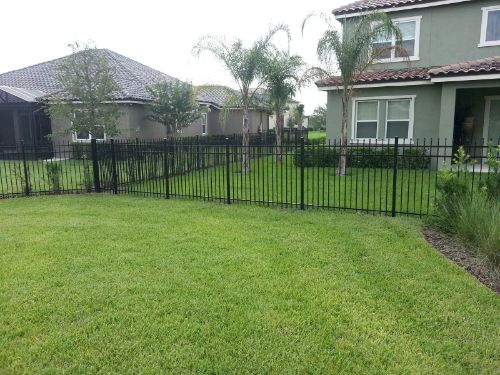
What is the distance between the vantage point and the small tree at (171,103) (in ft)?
65.4

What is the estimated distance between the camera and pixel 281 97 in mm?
16359

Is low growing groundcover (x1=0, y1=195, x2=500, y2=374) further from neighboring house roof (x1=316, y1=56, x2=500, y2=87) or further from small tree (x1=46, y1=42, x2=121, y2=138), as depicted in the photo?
small tree (x1=46, y1=42, x2=121, y2=138)

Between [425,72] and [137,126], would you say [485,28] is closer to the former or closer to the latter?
[425,72]

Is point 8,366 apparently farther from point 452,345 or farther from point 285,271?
point 452,345

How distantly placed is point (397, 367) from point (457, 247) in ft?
11.4

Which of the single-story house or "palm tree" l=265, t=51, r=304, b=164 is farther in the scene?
the single-story house

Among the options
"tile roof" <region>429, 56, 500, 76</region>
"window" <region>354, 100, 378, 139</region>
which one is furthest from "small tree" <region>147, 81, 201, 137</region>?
"tile roof" <region>429, 56, 500, 76</region>

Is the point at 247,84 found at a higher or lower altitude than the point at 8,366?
higher

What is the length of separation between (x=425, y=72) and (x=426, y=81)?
0.50 m

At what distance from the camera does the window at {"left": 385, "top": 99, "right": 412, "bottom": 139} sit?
14938mm

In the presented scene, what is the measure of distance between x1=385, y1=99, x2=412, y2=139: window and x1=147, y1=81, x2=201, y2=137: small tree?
943 centimetres

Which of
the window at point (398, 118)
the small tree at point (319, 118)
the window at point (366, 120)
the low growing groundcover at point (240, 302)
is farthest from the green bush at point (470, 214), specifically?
the small tree at point (319, 118)

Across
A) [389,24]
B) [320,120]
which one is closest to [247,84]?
[389,24]

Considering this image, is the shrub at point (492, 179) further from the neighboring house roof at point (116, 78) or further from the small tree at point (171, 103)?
the neighboring house roof at point (116, 78)
